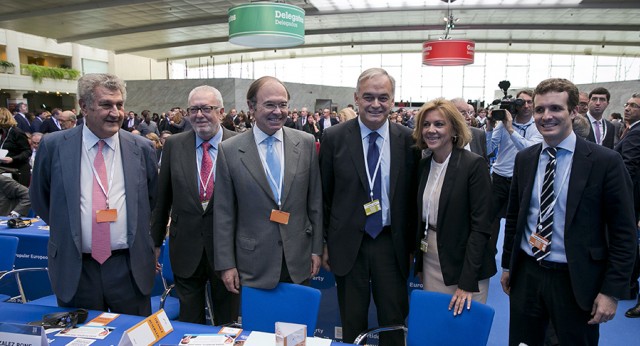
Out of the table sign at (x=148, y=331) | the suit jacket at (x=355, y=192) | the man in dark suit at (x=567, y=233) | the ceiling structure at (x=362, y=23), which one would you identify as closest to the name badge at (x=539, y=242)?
the man in dark suit at (x=567, y=233)

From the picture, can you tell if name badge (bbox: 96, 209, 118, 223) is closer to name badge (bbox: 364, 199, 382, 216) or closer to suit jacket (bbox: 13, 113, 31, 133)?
name badge (bbox: 364, 199, 382, 216)

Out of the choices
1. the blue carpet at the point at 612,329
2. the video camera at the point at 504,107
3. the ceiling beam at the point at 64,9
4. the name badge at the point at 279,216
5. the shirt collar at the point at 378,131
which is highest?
the ceiling beam at the point at 64,9

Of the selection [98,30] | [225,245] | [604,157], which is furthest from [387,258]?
[98,30]

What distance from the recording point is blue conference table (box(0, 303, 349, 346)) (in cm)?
155

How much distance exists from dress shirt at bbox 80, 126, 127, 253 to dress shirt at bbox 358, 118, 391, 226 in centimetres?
127

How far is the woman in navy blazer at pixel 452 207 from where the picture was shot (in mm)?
1945

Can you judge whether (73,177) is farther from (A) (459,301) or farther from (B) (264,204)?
(A) (459,301)

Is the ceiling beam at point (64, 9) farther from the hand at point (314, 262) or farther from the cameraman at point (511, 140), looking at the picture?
the hand at point (314, 262)

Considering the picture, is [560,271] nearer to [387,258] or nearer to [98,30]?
[387,258]

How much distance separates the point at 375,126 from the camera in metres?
2.18

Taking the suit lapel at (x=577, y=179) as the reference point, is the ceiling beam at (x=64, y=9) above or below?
above

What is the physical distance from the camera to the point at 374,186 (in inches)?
85.1

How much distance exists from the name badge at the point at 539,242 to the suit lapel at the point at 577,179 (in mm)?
108

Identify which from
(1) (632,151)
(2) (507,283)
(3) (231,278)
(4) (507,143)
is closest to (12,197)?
(3) (231,278)
